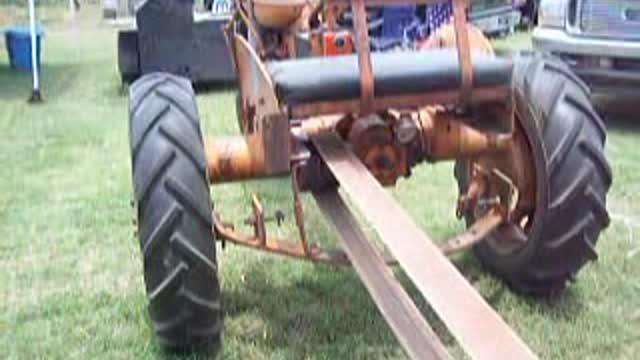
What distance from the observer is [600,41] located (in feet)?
25.1

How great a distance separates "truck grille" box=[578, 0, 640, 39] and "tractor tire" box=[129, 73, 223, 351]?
16.8ft

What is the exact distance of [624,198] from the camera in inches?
223

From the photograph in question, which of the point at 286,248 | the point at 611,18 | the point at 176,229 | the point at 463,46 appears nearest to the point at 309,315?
the point at 286,248

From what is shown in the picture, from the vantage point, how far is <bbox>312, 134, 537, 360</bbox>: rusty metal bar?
2254 mm

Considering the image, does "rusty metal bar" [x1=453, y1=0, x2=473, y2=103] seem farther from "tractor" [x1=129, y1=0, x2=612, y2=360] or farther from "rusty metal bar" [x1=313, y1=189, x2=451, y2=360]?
"rusty metal bar" [x1=313, y1=189, x2=451, y2=360]

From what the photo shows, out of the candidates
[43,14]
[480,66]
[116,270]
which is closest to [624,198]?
[480,66]

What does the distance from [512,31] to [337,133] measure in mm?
11930

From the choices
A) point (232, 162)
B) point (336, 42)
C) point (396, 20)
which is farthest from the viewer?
point (396, 20)

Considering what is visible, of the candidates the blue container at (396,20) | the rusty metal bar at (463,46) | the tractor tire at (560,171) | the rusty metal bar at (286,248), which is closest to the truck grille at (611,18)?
the blue container at (396,20)

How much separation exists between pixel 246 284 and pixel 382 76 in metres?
1.40

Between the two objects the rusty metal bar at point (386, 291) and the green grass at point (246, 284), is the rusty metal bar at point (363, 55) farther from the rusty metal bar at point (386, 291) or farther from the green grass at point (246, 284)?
the green grass at point (246, 284)

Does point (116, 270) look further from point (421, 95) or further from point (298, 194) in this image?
point (421, 95)

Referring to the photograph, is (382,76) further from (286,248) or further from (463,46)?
(286,248)

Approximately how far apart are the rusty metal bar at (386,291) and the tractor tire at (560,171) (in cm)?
80
